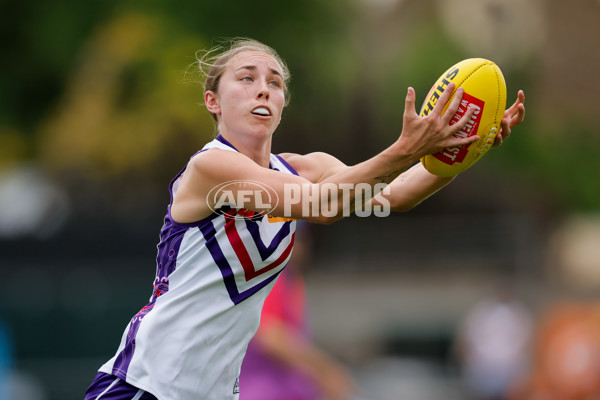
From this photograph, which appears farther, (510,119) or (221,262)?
(510,119)

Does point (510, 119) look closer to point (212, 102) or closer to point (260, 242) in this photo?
point (260, 242)

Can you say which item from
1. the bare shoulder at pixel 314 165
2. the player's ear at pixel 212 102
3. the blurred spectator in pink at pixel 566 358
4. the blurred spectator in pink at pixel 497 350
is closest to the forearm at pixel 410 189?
the bare shoulder at pixel 314 165

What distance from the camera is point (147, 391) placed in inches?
146

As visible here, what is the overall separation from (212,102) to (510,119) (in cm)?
136

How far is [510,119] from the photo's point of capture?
3.98 meters

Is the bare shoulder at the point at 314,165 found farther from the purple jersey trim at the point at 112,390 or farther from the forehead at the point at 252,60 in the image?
the purple jersey trim at the point at 112,390

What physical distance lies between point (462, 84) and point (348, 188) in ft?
2.24

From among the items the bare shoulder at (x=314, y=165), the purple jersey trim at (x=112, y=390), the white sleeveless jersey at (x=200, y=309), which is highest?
the bare shoulder at (x=314, y=165)

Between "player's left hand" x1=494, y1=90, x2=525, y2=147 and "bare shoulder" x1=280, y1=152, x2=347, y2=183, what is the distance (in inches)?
29.3

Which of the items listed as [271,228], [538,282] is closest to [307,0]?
[538,282]

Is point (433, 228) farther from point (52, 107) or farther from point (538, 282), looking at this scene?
point (52, 107)

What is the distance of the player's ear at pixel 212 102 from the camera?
13.3 ft

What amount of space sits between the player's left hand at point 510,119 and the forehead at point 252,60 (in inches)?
40.4

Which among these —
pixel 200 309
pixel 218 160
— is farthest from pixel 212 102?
pixel 200 309
